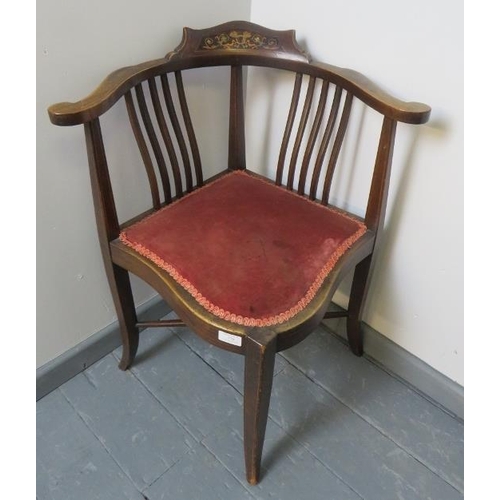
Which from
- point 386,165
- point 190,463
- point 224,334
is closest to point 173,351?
point 190,463

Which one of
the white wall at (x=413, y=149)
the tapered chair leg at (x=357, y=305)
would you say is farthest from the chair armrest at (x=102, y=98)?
the tapered chair leg at (x=357, y=305)

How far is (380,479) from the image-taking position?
3.73 feet

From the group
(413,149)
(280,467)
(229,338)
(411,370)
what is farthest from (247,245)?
(411,370)

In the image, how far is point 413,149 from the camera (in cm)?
108

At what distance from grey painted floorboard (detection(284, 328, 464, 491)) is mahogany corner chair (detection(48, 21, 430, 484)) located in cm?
19

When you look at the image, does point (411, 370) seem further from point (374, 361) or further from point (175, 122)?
point (175, 122)

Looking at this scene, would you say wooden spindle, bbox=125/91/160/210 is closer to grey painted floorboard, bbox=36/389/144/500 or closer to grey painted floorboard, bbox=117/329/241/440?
grey painted floorboard, bbox=117/329/241/440

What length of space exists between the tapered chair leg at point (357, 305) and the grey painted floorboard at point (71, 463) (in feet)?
2.27

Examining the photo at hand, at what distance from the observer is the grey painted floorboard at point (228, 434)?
111 cm

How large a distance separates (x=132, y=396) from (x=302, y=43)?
102 cm

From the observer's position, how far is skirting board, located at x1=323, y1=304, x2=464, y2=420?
127cm

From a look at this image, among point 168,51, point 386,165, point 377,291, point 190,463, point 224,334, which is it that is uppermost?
point 168,51

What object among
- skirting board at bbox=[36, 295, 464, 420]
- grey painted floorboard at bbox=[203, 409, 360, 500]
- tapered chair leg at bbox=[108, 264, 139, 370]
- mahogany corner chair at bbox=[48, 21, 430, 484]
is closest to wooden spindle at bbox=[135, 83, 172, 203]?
mahogany corner chair at bbox=[48, 21, 430, 484]
